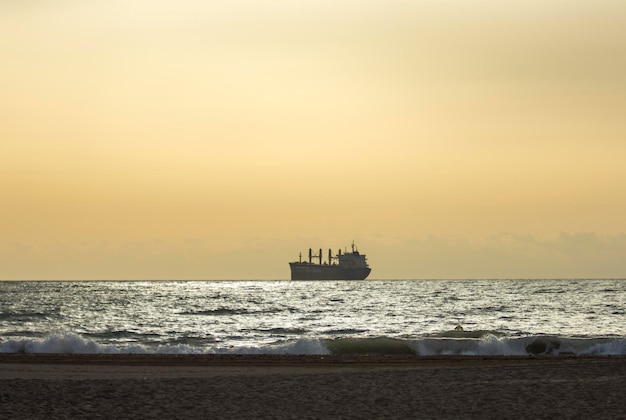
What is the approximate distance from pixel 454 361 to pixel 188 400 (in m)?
16.2

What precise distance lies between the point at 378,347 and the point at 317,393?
2404cm

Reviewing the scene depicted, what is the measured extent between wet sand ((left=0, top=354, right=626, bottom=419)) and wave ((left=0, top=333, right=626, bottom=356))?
→ 1298cm

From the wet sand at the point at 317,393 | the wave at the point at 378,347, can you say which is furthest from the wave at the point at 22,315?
the wet sand at the point at 317,393

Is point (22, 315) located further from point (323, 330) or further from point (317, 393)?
point (317, 393)

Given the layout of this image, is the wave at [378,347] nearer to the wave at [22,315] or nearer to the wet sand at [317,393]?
the wet sand at [317,393]

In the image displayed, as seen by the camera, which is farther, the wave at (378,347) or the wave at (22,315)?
the wave at (22,315)

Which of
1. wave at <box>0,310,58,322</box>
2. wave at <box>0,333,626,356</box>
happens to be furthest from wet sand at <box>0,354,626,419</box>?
wave at <box>0,310,58,322</box>

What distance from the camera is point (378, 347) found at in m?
42.9

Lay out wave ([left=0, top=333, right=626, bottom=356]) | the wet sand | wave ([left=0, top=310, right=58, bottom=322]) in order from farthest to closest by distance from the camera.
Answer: wave ([left=0, top=310, right=58, bottom=322]) < wave ([left=0, top=333, right=626, bottom=356]) < the wet sand

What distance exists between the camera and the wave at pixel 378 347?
40.5 m

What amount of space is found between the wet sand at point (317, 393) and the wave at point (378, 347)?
13.0 meters

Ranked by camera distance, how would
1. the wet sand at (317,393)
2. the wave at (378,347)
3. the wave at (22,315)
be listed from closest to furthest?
1. the wet sand at (317,393)
2. the wave at (378,347)
3. the wave at (22,315)

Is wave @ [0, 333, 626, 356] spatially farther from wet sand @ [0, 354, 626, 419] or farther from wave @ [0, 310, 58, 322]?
wave @ [0, 310, 58, 322]

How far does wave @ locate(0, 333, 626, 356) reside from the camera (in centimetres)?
4050
